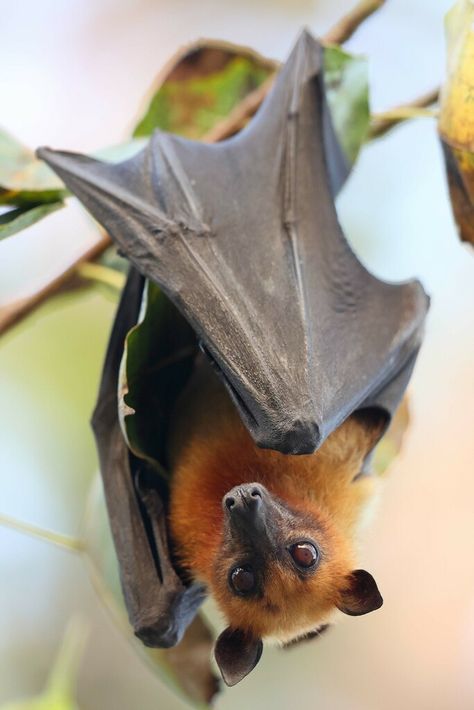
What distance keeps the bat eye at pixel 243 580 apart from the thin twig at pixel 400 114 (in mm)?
1228

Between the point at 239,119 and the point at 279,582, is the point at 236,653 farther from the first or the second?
the point at 239,119

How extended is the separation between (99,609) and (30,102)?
7.27 feet

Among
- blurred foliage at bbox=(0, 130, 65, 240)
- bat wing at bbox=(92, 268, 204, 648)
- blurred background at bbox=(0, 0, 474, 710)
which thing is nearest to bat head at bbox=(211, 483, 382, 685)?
bat wing at bbox=(92, 268, 204, 648)

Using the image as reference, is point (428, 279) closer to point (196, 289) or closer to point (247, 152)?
point (247, 152)

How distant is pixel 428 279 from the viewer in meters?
3.71

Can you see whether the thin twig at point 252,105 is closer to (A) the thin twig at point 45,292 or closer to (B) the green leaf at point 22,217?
(A) the thin twig at point 45,292

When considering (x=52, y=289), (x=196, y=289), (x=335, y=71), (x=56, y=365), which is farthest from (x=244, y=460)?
(x=56, y=365)

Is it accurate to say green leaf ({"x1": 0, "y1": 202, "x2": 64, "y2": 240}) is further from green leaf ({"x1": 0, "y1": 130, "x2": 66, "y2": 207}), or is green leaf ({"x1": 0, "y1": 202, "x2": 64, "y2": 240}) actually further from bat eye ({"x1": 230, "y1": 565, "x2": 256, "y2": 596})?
bat eye ({"x1": 230, "y1": 565, "x2": 256, "y2": 596})

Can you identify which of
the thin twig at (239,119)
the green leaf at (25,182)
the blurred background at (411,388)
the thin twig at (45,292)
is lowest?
the blurred background at (411,388)

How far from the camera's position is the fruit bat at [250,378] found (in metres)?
1.69

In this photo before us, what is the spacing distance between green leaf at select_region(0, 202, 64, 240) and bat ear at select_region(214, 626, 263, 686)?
1.00 metres

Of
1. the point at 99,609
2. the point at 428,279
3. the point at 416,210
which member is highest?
the point at 416,210

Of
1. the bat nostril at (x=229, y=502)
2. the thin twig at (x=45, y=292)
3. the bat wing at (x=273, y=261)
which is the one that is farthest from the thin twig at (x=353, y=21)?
the bat nostril at (x=229, y=502)

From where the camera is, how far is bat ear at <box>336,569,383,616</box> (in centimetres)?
187
